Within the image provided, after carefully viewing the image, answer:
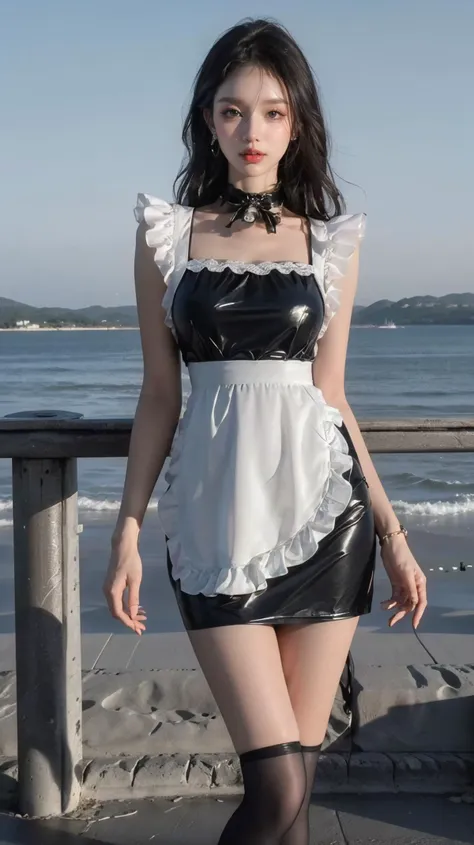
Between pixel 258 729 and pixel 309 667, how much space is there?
0.62 feet

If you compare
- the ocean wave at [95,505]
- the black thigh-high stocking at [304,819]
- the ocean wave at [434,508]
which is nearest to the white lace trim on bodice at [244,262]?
the black thigh-high stocking at [304,819]

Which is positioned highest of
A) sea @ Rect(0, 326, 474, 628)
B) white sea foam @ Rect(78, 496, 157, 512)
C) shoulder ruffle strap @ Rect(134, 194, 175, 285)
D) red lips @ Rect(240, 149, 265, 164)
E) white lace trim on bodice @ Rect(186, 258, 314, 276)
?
red lips @ Rect(240, 149, 265, 164)

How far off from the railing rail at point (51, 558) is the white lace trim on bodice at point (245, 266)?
1.77 ft

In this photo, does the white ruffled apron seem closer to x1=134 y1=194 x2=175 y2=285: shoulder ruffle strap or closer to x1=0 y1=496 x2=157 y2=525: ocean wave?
x1=134 y1=194 x2=175 y2=285: shoulder ruffle strap

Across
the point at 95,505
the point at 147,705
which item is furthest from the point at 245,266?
the point at 95,505

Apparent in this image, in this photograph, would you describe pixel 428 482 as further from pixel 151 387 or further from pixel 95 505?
pixel 151 387

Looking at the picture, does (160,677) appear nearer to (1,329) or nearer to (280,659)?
(280,659)

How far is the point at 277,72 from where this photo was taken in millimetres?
2057

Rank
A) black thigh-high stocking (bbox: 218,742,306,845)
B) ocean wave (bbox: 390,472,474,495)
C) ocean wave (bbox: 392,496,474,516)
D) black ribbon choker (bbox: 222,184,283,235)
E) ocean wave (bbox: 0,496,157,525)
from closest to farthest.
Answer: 1. black thigh-high stocking (bbox: 218,742,306,845)
2. black ribbon choker (bbox: 222,184,283,235)
3. ocean wave (bbox: 0,496,157,525)
4. ocean wave (bbox: 392,496,474,516)
5. ocean wave (bbox: 390,472,474,495)

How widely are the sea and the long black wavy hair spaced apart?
2.40 ft

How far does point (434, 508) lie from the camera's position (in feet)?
32.4

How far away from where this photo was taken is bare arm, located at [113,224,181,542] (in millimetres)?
2043

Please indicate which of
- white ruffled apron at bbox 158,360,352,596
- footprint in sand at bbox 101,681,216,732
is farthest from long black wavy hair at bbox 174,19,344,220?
footprint in sand at bbox 101,681,216,732

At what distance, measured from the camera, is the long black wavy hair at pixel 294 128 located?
205 centimetres
